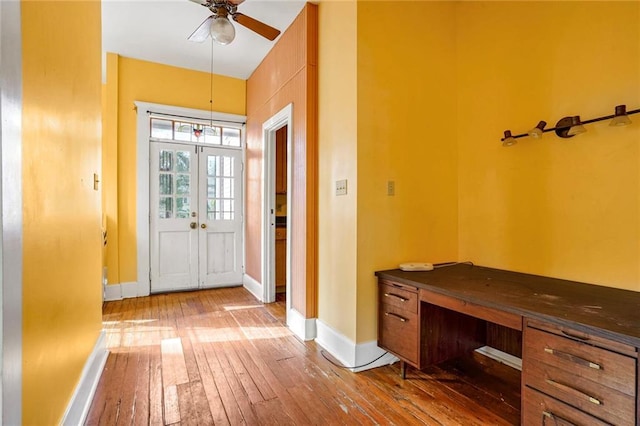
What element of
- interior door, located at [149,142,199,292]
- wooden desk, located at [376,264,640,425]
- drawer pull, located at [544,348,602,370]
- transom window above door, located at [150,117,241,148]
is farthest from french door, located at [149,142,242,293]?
drawer pull, located at [544,348,602,370]

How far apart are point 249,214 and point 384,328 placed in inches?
116

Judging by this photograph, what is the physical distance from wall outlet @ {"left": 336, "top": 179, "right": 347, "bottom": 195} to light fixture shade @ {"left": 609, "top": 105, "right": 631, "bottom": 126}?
169cm

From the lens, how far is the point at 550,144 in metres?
2.26

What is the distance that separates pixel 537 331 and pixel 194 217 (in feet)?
14.1

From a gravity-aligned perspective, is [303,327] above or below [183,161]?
below

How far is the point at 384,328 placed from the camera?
94.9 inches

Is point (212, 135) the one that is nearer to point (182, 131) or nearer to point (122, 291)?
point (182, 131)

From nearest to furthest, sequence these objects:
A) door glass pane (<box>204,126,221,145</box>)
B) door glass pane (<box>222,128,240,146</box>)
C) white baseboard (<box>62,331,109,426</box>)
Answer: white baseboard (<box>62,331,109,426</box>), door glass pane (<box>204,126,221,145</box>), door glass pane (<box>222,128,240,146</box>)

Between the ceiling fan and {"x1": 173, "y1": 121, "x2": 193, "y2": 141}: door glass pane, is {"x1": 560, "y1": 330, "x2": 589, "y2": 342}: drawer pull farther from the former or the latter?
{"x1": 173, "y1": 121, "x2": 193, "y2": 141}: door glass pane

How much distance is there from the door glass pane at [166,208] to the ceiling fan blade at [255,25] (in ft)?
9.13

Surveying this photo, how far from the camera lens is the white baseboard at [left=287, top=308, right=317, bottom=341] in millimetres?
2969

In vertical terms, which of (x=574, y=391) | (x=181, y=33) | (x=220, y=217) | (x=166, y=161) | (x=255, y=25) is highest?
(x=181, y=33)

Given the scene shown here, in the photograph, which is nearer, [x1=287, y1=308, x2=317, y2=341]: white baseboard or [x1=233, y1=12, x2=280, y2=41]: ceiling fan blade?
[x1=233, y1=12, x2=280, y2=41]: ceiling fan blade

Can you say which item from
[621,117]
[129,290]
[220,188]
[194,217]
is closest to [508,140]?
[621,117]
